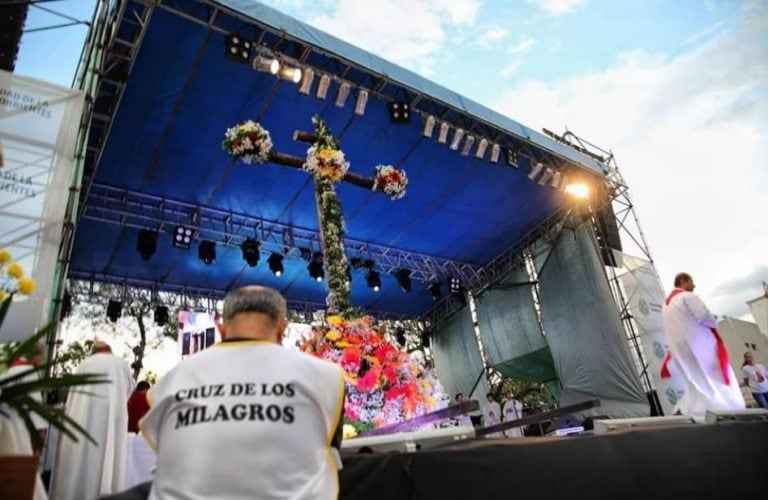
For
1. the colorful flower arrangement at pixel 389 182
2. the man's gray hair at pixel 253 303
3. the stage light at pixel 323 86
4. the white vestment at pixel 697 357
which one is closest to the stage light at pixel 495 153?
the stage light at pixel 323 86

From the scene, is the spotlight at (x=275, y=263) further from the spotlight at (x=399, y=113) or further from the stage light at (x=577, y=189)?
the stage light at (x=577, y=189)

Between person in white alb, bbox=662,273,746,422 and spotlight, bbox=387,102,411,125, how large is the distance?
4.65 meters

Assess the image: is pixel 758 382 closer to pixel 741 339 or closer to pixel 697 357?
pixel 697 357

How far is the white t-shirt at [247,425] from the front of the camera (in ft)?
3.83

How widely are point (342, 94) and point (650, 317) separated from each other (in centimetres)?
843

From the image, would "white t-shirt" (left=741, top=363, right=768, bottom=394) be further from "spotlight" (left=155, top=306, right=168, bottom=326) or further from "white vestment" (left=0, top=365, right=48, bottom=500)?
"spotlight" (left=155, top=306, right=168, bottom=326)

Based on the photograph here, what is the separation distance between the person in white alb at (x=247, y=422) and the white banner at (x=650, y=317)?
1017 centimetres

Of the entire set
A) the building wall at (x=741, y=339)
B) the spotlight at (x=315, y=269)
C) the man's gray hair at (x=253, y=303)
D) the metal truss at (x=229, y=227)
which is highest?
the metal truss at (x=229, y=227)

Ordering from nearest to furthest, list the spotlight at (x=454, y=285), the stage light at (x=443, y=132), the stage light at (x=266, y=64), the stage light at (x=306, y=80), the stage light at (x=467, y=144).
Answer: the stage light at (x=266, y=64), the stage light at (x=306, y=80), the stage light at (x=443, y=132), the stage light at (x=467, y=144), the spotlight at (x=454, y=285)

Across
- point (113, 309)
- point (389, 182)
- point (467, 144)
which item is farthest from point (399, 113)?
point (113, 309)

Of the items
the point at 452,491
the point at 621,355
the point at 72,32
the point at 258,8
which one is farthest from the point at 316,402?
the point at 621,355

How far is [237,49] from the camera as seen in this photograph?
19.8ft

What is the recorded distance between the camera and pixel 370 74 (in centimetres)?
729

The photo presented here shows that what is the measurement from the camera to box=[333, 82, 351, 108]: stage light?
7.00 m
